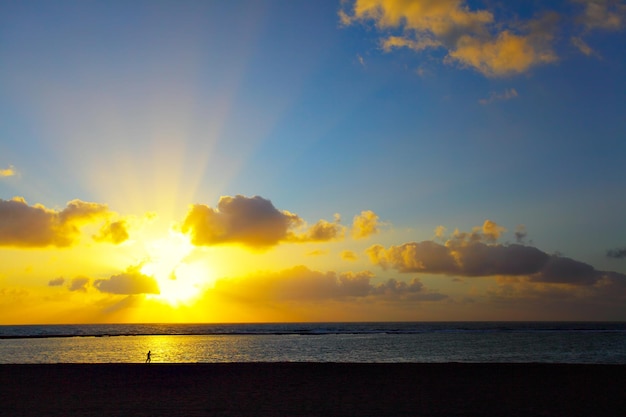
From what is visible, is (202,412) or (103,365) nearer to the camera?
(202,412)

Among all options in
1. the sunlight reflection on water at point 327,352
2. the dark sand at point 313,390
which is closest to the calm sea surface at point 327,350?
the sunlight reflection on water at point 327,352

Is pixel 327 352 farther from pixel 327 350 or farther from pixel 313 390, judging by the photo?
pixel 313 390

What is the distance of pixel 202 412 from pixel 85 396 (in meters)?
7.18

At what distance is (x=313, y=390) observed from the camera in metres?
24.3

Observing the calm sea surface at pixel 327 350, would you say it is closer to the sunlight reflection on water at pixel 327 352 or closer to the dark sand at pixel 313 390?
the sunlight reflection on water at pixel 327 352

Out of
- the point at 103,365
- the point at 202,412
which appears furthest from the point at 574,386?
the point at 103,365

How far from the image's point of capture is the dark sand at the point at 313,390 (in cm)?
1938

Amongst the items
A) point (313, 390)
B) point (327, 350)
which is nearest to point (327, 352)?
point (327, 350)

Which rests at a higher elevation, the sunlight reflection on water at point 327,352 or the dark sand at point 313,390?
the dark sand at point 313,390

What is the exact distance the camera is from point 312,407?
1984 cm

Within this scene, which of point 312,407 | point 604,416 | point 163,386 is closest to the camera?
point 604,416

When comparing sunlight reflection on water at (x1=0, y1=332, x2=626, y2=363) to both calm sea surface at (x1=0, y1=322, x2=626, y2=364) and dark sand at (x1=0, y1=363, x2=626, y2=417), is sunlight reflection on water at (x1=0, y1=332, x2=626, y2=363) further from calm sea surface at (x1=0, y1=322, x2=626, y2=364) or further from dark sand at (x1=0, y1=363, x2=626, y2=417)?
dark sand at (x1=0, y1=363, x2=626, y2=417)

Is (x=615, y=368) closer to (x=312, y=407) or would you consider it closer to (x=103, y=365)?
(x=312, y=407)

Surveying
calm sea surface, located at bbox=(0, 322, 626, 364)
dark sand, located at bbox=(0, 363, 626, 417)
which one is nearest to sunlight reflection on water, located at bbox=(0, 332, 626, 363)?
calm sea surface, located at bbox=(0, 322, 626, 364)
